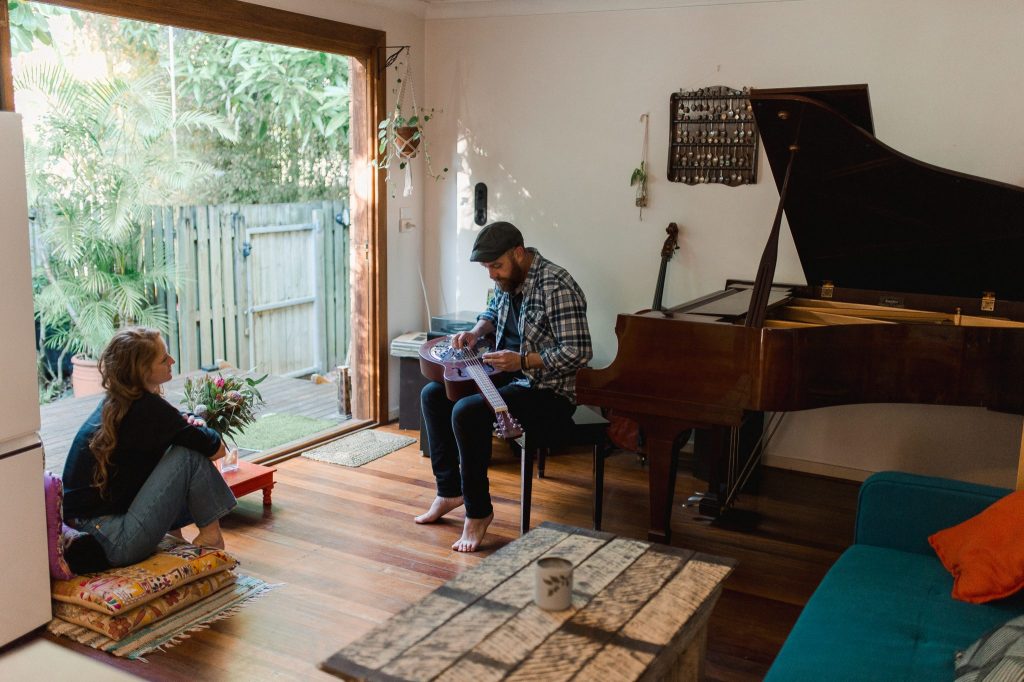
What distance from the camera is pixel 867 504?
9.20ft

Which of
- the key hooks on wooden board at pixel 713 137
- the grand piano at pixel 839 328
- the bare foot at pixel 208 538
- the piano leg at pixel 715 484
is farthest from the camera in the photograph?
the key hooks on wooden board at pixel 713 137

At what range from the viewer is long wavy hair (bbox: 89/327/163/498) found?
3127 millimetres

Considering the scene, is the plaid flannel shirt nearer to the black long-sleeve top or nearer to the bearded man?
the bearded man

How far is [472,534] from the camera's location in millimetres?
3723

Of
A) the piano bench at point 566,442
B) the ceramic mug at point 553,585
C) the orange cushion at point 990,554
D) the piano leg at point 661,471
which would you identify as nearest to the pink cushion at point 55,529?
the piano bench at point 566,442

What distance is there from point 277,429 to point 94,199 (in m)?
1.63

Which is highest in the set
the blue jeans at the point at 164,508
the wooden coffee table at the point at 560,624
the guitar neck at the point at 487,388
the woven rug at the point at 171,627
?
the guitar neck at the point at 487,388

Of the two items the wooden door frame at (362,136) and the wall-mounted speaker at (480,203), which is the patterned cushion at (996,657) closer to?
the wooden door frame at (362,136)

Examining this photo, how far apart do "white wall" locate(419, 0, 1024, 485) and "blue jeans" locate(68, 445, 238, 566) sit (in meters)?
2.27

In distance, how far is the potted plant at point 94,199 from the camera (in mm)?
5105

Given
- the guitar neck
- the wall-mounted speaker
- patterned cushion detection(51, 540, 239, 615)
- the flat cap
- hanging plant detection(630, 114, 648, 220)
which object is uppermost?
hanging plant detection(630, 114, 648, 220)

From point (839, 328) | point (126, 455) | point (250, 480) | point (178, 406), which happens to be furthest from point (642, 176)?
point (126, 455)

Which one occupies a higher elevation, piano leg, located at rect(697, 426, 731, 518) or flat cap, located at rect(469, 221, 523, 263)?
flat cap, located at rect(469, 221, 523, 263)

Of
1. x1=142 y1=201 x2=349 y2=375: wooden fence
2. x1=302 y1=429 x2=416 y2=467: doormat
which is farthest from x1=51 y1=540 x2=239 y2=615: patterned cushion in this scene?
x1=142 y1=201 x2=349 y2=375: wooden fence
